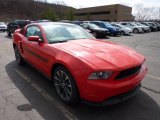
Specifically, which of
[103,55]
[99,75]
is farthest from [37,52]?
[99,75]

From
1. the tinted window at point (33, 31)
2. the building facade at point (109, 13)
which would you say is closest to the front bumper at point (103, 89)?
the tinted window at point (33, 31)

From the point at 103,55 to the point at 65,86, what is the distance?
93 cm

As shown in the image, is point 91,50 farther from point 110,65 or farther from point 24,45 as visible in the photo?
point 24,45

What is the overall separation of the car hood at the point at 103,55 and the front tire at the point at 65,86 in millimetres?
406

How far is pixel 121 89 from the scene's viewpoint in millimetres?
3154

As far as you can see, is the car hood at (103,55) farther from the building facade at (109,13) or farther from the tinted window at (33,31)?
the building facade at (109,13)

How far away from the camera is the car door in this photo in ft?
14.0

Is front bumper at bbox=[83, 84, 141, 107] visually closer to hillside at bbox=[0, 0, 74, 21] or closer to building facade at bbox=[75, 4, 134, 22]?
building facade at bbox=[75, 4, 134, 22]

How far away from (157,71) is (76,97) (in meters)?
3.58

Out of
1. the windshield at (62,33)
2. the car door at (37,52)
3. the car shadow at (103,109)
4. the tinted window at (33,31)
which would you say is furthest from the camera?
the tinted window at (33,31)

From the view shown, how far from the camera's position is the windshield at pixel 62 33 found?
453 centimetres

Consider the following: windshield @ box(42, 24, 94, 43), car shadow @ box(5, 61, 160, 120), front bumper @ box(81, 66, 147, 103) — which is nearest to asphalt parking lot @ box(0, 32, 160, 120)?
car shadow @ box(5, 61, 160, 120)

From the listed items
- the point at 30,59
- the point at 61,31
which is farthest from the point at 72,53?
the point at 30,59

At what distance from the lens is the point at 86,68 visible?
10.3 ft
